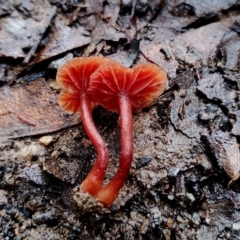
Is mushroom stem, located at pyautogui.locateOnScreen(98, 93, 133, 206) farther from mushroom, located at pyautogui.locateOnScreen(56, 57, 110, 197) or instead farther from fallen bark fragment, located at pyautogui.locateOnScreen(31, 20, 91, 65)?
fallen bark fragment, located at pyautogui.locateOnScreen(31, 20, 91, 65)

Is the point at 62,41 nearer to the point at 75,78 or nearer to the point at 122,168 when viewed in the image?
the point at 75,78

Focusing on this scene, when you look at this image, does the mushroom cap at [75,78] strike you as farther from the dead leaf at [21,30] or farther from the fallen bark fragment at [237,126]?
the fallen bark fragment at [237,126]

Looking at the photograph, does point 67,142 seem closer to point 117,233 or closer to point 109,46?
point 117,233

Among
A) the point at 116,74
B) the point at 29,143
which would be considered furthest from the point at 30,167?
the point at 116,74

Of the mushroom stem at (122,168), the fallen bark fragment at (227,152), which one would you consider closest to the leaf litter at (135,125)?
the fallen bark fragment at (227,152)

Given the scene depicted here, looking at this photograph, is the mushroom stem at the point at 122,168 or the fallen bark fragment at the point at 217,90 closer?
the mushroom stem at the point at 122,168

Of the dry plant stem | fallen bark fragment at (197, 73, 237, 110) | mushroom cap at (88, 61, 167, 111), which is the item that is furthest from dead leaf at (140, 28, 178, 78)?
the dry plant stem

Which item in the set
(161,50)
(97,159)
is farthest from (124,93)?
(161,50)
